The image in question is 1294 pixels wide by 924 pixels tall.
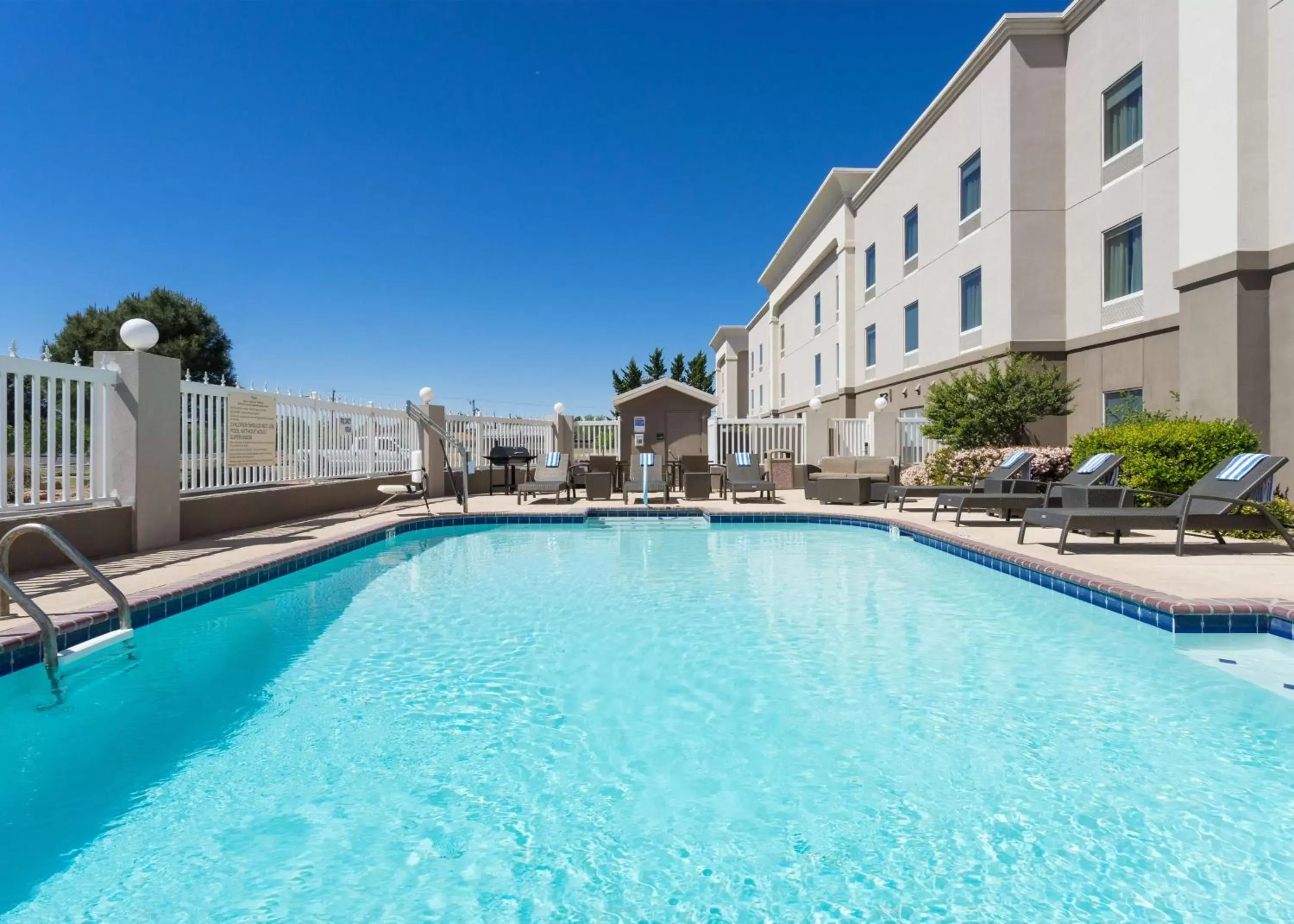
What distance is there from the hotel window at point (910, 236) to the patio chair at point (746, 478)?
9.73m

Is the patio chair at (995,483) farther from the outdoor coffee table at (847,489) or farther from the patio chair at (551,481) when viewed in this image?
the patio chair at (551,481)

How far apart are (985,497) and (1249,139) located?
654cm

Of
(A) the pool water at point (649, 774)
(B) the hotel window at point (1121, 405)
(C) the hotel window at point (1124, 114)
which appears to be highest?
(C) the hotel window at point (1124, 114)

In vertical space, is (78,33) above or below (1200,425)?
above

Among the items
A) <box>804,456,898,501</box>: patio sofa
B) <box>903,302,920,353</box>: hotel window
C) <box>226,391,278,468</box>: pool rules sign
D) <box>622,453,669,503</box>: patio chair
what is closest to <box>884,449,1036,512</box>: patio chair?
<box>804,456,898,501</box>: patio sofa

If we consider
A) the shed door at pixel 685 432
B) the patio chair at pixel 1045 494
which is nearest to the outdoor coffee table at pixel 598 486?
the shed door at pixel 685 432

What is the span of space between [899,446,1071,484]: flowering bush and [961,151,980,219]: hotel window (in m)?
6.13

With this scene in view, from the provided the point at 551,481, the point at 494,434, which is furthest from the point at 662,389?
the point at 551,481

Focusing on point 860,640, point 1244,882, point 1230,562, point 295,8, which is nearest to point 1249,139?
point 1230,562

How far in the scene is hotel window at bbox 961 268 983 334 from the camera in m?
16.1

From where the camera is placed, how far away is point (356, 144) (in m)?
17.8

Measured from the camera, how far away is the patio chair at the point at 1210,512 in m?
6.61

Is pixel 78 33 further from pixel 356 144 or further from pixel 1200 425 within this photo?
pixel 1200 425

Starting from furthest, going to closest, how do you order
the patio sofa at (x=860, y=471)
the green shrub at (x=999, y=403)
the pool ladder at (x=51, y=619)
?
the patio sofa at (x=860, y=471)
the green shrub at (x=999, y=403)
the pool ladder at (x=51, y=619)
